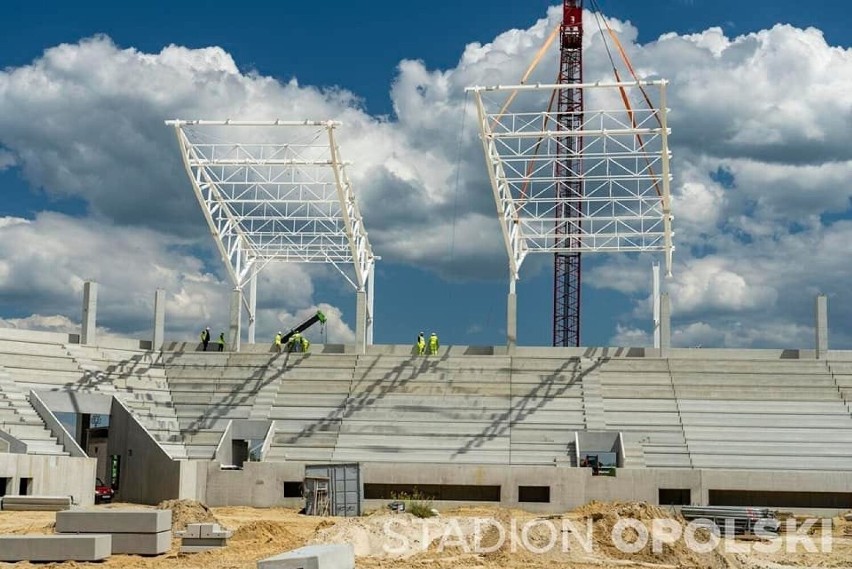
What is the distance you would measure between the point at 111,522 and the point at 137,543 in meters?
0.73

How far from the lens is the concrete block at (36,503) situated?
3444 cm

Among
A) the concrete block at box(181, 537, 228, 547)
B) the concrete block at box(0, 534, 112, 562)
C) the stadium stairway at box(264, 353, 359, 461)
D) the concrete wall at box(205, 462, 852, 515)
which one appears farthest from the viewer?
the stadium stairway at box(264, 353, 359, 461)

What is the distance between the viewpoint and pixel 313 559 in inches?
712

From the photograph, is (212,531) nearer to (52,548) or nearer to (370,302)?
(52,548)

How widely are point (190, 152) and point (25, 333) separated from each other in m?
10.1

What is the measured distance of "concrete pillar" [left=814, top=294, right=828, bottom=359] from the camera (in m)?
48.9

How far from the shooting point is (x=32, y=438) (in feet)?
130

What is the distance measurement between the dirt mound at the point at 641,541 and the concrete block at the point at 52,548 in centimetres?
1044

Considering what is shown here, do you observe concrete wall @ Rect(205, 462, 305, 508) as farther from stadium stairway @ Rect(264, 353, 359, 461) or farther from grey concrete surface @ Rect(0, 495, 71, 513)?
grey concrete surface @ Rect(0, 495, 71, 513)

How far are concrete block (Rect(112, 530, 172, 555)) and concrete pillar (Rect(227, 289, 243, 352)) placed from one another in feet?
88.7

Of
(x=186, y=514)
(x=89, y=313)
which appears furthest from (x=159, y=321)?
(x=186, y=514)

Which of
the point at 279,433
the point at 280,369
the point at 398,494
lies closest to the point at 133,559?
the point at 398,494

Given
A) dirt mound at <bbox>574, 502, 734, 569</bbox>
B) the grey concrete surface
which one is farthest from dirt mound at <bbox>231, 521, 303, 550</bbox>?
the grey concrete surface

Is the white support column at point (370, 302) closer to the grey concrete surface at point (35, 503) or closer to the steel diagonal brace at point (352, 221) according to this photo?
the steel diagonal brace at point (352, 221)
